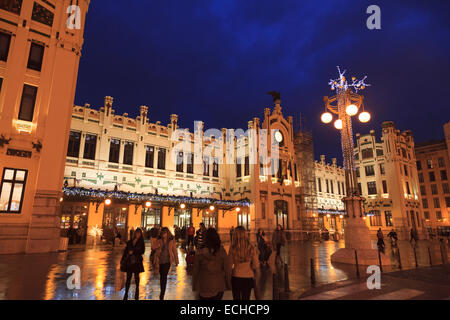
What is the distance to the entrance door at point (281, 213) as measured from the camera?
32.2m

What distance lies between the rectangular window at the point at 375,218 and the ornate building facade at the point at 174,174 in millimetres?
17513

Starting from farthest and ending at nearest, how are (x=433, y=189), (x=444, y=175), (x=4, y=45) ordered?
1. (x=433, y=189)
2. (x=444, y=175)
3. (x=4, y=45)

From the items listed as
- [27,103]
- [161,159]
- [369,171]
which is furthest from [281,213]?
[27,103]

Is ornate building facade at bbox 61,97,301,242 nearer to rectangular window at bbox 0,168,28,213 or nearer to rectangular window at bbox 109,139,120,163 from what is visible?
rectangular window at bbox 109,139,120,163

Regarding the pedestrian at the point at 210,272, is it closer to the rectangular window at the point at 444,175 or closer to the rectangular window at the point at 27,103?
the rectangular window at the point at 27,103

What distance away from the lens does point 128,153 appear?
25.8m

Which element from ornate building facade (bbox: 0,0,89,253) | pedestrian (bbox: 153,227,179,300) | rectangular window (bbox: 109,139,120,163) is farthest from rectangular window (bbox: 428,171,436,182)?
pedestrian (bbox: 153,227,179,300)

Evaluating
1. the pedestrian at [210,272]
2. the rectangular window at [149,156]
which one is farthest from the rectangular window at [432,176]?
the pedestrian at [210,272]

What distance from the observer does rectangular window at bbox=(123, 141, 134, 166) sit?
1004 inches

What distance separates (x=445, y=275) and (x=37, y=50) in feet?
77.3

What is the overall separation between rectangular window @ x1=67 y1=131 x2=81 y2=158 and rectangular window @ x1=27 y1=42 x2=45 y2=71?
7350 mm

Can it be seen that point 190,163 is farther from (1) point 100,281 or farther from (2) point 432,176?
(2) point 432,176

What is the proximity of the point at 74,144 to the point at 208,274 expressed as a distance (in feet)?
73.8
